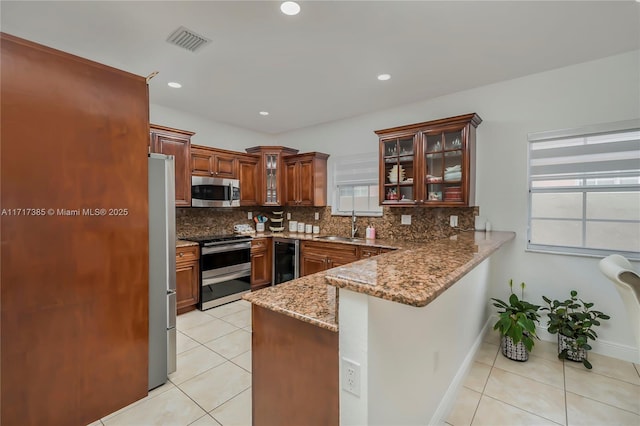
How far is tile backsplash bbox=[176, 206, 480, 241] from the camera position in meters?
3.60

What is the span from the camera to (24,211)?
1.53m

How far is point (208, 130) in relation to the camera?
15.1 feet

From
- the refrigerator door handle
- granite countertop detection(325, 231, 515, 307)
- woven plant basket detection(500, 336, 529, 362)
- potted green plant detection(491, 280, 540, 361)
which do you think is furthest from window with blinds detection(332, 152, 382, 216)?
the refrigerator door handle

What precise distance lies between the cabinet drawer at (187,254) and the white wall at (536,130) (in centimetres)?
359

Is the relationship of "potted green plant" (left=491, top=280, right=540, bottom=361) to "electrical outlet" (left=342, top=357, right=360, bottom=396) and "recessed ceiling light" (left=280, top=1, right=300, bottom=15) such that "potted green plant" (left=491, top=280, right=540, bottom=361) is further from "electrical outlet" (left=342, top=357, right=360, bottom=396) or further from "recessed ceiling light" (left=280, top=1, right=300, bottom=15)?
"recessed ceiling light" (left=280, top=1, right=300, bottom=15)

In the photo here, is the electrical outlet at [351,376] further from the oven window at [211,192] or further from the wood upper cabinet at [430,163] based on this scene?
the oven window at [211,192]

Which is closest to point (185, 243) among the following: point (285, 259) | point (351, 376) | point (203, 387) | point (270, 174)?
point (285, 259)

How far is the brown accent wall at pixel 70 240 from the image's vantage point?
150 centimetres

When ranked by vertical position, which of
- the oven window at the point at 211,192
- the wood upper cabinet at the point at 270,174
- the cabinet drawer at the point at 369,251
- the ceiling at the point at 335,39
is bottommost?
the cabinet drawer at the point at 369,251

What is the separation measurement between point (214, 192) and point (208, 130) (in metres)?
1.15

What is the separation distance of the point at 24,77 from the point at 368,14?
2179 millimetres

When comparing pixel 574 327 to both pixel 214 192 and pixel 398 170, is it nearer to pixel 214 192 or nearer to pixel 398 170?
pixel 398 170

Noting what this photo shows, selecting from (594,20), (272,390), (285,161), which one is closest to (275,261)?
(285,161)

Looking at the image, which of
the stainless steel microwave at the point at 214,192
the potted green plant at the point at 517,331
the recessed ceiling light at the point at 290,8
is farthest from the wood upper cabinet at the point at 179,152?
the potted green plant at the point at 517,331
